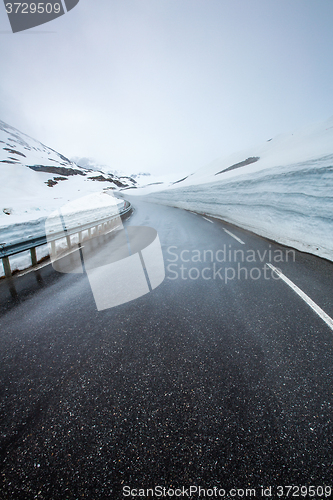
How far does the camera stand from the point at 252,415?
1.63m

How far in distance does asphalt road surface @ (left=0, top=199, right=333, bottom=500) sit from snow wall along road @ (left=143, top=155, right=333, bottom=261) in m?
3.50

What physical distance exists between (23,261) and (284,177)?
1046 cm

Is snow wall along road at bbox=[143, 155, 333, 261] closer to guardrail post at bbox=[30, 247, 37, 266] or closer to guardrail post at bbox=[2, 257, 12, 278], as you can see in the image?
guardrail post at bbox=[30, 247, 37, 266]

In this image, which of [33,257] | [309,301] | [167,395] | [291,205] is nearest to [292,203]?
[291,205]

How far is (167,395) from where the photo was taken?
1.83m

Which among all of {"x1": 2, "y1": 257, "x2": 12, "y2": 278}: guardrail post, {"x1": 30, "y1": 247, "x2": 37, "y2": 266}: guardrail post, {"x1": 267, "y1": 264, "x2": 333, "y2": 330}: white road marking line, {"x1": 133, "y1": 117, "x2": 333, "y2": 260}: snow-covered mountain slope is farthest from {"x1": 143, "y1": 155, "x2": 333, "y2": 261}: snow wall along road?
{"x1": 2, "y1": 257, "x2": 12, "y2": 278}: guardrail post

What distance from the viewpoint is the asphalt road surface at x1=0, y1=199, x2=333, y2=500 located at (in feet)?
4.27

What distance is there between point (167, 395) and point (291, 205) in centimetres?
815

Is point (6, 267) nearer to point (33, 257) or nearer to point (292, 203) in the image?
point (33, 257)

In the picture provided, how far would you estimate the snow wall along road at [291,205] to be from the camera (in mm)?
5941

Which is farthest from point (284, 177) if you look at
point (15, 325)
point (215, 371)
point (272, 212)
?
point (15, 325)

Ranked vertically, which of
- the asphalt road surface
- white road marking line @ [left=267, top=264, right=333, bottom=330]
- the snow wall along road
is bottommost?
white road marking line @ [left=267, top=264, right=333, bottom=330]

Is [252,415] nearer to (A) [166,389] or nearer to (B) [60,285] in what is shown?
(A) [166,389]

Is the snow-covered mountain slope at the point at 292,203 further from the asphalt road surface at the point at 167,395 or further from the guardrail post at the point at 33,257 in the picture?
the guardrail post at the point at 33,257
